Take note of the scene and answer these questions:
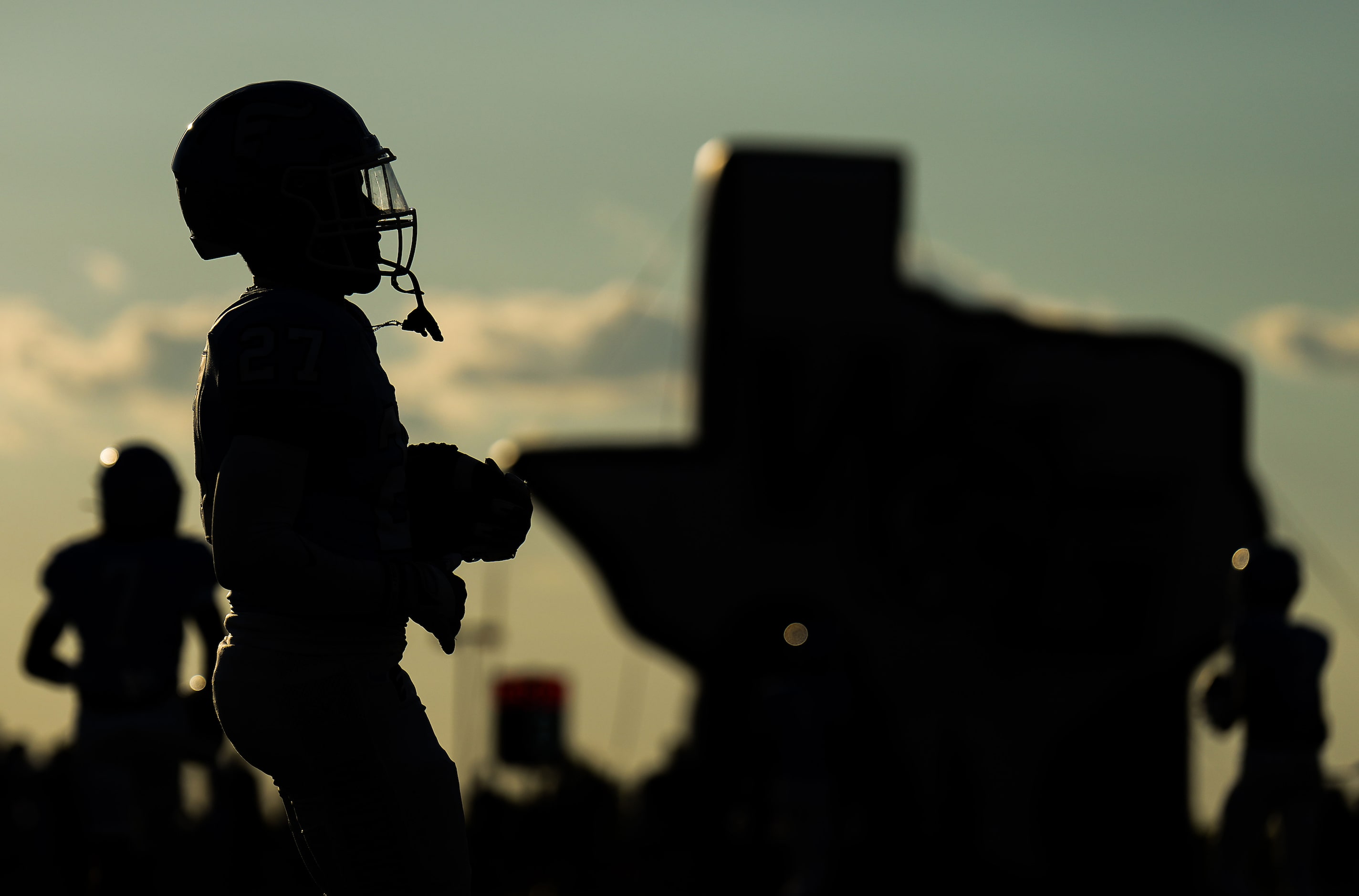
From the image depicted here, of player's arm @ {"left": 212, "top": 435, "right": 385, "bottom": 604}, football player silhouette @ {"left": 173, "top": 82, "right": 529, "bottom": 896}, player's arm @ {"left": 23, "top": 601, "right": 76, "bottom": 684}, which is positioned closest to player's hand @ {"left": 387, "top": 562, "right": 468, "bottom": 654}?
football player silhouette @ {"left": 173, "top": 82, "right": 529, "bottom": 896}

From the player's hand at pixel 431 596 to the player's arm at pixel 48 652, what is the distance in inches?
146

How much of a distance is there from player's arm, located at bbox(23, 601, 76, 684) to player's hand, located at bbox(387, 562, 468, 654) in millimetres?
3696

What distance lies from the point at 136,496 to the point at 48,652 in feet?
2.22

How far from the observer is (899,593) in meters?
14.7

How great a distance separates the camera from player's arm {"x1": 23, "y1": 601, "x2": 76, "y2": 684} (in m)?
6.88

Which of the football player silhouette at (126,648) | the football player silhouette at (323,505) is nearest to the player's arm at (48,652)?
the football player silhouette at (126,648)

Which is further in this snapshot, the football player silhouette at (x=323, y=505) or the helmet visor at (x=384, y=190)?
the helmet visor at (x=384, y=190)

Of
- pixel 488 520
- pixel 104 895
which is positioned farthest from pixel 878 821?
pixel 488 520

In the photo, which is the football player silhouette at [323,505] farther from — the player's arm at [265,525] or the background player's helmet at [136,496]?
the background player's helmet at [136,496]

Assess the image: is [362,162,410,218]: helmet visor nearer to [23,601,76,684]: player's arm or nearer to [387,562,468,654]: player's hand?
[387,562,468,654]: player's hand

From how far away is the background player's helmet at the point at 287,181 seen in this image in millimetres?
3656

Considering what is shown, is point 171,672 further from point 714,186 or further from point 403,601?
point 714,186

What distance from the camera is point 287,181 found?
3646mm

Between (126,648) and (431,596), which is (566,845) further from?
(431,596)
